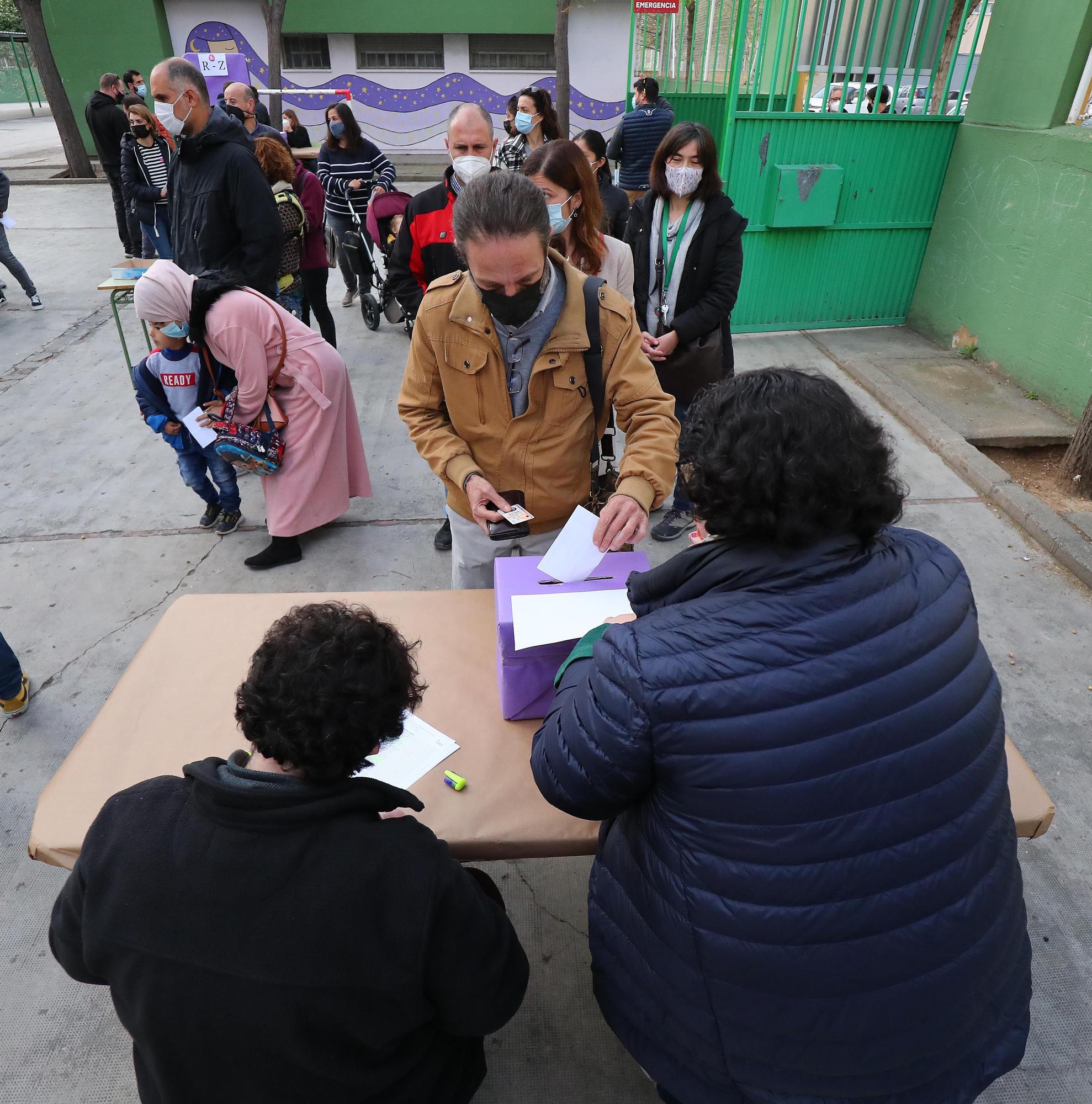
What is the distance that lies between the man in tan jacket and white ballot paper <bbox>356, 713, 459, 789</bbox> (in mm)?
568

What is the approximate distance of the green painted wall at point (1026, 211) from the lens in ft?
15.5

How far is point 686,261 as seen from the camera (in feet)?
11.2

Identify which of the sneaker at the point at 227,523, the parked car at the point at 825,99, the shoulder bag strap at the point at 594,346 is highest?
the parked car at the point at 825,99

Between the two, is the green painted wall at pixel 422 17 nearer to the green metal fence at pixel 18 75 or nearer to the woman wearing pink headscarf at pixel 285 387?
the woman wearing pink headscarf at pixel 285 387

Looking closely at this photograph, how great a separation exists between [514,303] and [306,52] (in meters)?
18.0

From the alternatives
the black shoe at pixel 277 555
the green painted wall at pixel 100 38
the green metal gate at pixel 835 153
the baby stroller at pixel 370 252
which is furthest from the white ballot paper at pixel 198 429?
the green painted wall at pixel 100 38

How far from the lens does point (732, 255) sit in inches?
133

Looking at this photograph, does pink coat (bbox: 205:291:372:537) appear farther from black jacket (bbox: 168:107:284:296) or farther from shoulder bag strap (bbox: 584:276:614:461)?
shoulder bag strap (bbox: 584:276:614:461)

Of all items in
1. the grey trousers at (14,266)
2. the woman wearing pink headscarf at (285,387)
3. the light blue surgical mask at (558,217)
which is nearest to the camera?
the light blue surgical mask at (558,217)

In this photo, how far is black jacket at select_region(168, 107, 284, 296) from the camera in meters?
3.77

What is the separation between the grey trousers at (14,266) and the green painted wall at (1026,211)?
7.79m

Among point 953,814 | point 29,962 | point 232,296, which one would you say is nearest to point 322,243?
point 232,296

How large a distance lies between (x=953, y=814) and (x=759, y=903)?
0.30 meters

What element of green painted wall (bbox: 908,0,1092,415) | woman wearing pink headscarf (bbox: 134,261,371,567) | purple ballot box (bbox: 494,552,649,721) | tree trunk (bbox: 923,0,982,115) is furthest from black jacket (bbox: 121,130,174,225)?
purple ballot box (bbox: 494,552,649,721)
